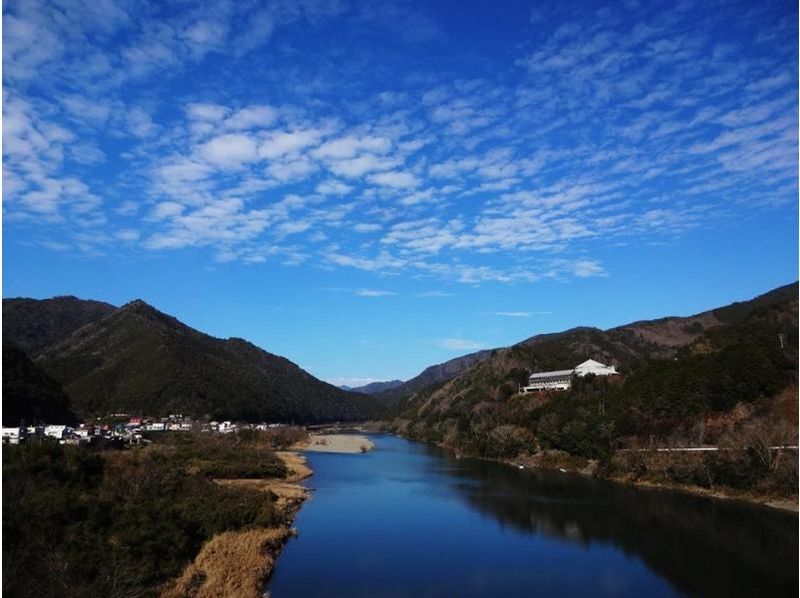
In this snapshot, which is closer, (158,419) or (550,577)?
(550,577)

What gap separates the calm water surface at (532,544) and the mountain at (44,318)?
120225 millimetres

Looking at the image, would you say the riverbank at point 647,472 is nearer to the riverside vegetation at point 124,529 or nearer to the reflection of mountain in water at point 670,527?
the reflection of mountain in water at point 670,527

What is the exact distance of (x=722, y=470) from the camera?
39.8 meters

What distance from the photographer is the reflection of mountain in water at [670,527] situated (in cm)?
2202

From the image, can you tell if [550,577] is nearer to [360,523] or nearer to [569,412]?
[360,523]

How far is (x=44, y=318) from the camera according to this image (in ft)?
495

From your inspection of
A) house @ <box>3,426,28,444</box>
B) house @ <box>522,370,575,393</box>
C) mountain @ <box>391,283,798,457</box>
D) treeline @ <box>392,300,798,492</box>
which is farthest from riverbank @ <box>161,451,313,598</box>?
house @ <box>522,370,575,393</box>

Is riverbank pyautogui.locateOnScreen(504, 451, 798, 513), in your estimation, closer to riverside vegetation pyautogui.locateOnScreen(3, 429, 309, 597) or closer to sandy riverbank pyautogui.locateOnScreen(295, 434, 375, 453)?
riverside vegetation pyautogui.locateOnScreen(3, 429, 309, 597)

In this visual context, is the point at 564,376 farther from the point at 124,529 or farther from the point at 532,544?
the point at 124,529

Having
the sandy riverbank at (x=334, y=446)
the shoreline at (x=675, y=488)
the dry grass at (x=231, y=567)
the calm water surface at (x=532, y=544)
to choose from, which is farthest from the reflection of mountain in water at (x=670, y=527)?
the sandy riverbank at (x=334, y=446)

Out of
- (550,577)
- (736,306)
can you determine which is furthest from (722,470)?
(736,306)

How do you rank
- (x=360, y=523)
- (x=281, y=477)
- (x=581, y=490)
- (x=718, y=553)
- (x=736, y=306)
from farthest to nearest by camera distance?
(x=736, y=306) → (x=281, y=477) → (x=581, y=490) → (x=360, y=523) → (x=718, y=553)

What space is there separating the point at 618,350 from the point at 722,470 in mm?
99780

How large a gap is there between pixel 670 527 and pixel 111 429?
208ft
